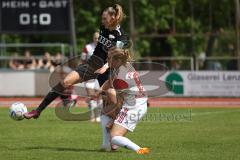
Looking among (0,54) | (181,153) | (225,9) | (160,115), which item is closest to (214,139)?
(181,153)

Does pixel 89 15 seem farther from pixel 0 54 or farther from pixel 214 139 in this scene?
pixel 214 139

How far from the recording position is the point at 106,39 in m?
11.2

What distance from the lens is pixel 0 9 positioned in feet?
90.6

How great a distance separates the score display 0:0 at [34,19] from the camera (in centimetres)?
2712

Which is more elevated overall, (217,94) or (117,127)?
(117,127)

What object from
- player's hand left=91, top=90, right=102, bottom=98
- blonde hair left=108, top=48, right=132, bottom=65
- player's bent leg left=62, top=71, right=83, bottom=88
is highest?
blonde hair left=108, top=48, right=132, bottom=65

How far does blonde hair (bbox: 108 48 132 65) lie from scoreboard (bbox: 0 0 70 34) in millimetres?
16471

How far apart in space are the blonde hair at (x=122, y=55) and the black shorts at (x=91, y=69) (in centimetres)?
71

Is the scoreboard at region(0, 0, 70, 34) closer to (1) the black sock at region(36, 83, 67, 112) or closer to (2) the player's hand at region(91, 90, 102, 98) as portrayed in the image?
(2) the player's hand at region(91, 90, 102, 98)

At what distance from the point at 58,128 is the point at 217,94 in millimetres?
14113

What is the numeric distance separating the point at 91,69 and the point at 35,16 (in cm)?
1626

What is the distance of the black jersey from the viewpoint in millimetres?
11070

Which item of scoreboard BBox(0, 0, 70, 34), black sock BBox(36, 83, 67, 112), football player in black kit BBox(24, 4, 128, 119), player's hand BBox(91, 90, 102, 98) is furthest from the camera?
scoreboard BBox(0, 0, 70, 34)

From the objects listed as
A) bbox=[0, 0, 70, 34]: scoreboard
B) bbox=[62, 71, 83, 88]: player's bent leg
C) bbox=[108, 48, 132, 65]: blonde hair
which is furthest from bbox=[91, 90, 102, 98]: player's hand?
bbox=[0, 0, 70, 34]: scoreboard
